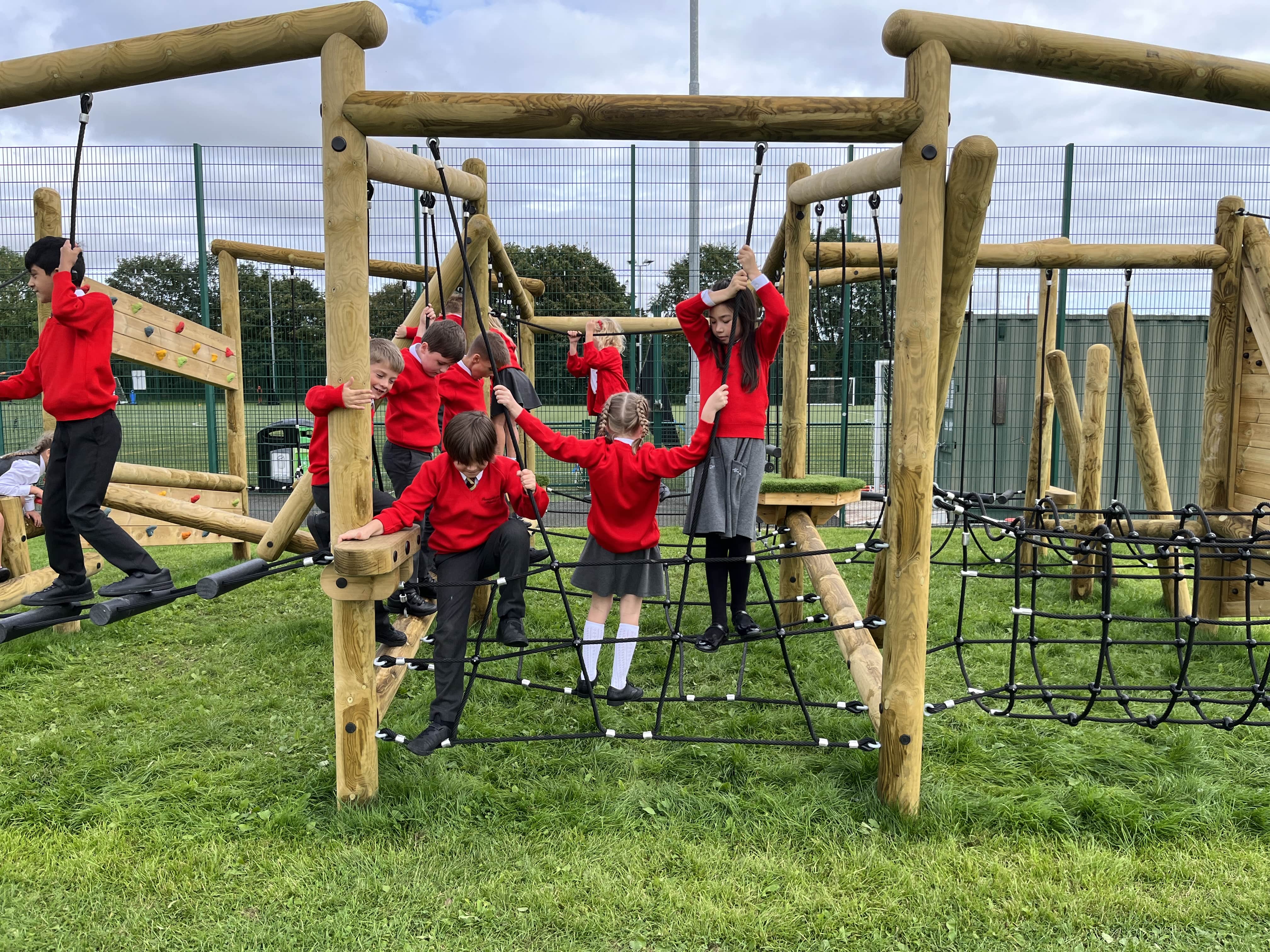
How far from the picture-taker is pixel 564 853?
2.60 m

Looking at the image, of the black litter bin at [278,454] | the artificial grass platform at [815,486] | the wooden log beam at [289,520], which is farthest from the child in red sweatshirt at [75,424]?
the black litter bin at [278,454]

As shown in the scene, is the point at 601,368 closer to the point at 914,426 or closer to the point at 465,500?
the point at 465,500

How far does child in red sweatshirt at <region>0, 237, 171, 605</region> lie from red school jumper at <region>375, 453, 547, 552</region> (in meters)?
1.08

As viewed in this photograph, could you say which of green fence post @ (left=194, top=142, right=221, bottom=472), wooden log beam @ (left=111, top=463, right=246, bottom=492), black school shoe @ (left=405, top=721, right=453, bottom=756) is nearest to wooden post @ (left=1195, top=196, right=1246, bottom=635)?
black school shoe @ (left=405, top=721, right=453, bottom=756)

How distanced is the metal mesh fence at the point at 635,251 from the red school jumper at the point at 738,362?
15.3ft

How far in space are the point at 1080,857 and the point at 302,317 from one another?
8568mm

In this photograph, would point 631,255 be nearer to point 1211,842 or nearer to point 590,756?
point 590,756

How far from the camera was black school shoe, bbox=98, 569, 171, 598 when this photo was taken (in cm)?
331

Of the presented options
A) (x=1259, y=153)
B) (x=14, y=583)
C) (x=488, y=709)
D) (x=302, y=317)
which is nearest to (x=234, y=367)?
(x=14, y=583)

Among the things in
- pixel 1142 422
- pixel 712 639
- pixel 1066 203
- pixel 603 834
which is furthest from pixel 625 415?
pixel 1066 203

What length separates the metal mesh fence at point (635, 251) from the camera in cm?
817

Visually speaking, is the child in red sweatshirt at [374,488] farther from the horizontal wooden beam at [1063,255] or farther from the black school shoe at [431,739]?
the horizontal wooden beam at [1063,255]

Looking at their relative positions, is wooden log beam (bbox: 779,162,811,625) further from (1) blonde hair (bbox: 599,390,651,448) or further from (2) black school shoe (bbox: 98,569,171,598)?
(2) black school shoe (bbox: 98,569,171,598)

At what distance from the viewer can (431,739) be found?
293 cm
